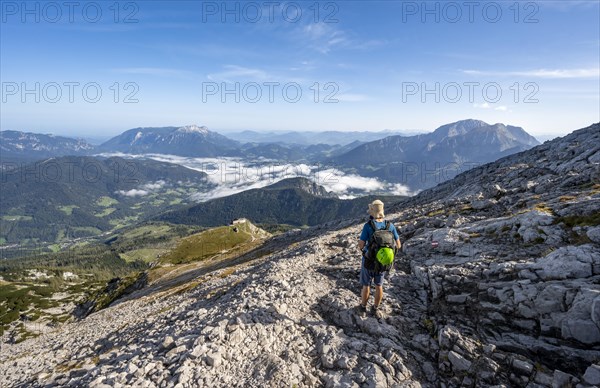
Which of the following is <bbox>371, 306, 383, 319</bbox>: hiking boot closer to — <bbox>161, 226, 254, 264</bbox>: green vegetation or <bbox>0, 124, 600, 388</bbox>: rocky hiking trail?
<bbox>0, 124, 600, 388</bbox>: rocky hiking trail

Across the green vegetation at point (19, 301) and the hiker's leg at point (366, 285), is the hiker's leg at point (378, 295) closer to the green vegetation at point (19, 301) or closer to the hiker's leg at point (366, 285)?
the hiker's leg at point (366, 285)

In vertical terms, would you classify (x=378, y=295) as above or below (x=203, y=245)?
above

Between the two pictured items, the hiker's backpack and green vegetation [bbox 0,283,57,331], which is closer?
the hiker's backpack

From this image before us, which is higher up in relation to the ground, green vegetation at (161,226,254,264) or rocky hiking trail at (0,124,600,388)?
rocky hiking trail at (0,124,600,388)

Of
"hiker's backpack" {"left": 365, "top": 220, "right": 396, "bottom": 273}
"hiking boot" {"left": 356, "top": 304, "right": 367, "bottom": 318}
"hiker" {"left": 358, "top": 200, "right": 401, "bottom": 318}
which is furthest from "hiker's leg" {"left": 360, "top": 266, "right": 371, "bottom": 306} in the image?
"hiker's backpack" {"left": 365, "top": 220, "right": 396, "bottom": 273}

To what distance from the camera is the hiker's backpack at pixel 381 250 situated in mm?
12781

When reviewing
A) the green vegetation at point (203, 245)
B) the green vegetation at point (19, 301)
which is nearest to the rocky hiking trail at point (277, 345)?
the green vegetation at point (203, 245)

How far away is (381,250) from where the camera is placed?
42.0 ft

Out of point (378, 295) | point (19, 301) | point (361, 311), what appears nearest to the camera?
point (378, 295)

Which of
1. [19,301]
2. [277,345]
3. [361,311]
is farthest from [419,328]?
[19,301]

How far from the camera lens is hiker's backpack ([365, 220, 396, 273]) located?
1278 centimetres

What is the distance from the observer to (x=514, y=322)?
462 inches

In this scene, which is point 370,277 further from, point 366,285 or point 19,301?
point 19,301

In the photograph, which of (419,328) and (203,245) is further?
(203,245)
